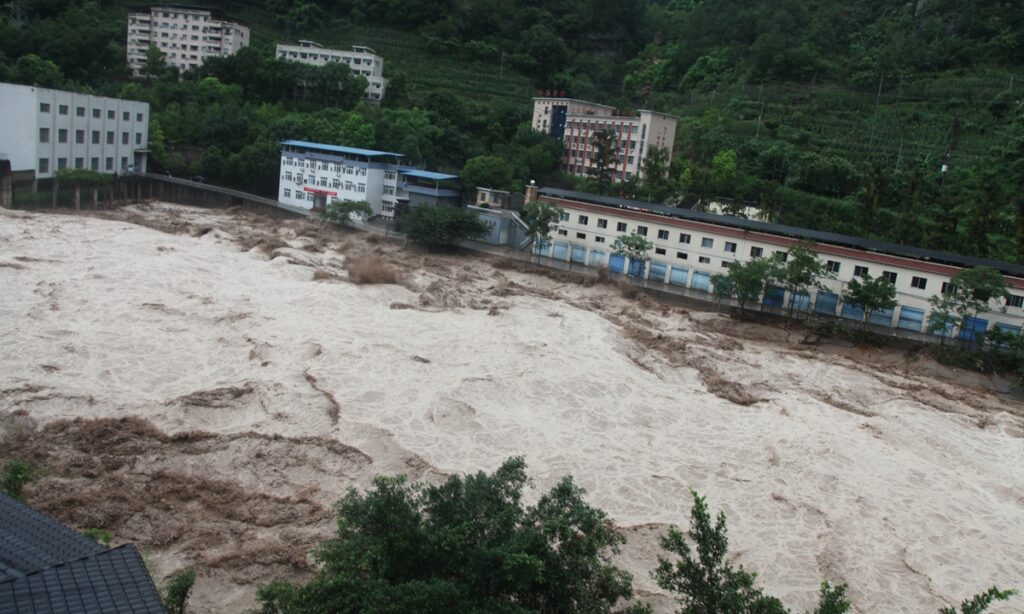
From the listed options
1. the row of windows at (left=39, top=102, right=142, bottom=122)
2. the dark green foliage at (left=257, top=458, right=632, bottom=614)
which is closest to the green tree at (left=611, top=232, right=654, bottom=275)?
the dark green foliage at (left=257, top=458, right=632, bottom=614)

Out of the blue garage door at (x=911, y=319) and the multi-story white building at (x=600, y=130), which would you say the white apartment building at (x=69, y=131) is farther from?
the blue garage door at (x=911, y=319)

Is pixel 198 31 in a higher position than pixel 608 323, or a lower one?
higher

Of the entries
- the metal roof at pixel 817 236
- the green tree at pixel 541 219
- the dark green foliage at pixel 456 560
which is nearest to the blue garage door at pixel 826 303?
the metal roof at pixel 817 236

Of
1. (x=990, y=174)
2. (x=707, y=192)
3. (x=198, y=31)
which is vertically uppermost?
(x=198, y=31)

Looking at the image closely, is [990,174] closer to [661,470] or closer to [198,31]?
[661,470]

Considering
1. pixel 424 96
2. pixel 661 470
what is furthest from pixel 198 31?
pixel 661 470

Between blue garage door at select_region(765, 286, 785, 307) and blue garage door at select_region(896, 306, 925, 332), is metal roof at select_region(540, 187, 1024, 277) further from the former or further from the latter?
blue garage door at select_region(765, 286, 785, 307)

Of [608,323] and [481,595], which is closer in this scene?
[481,595]
